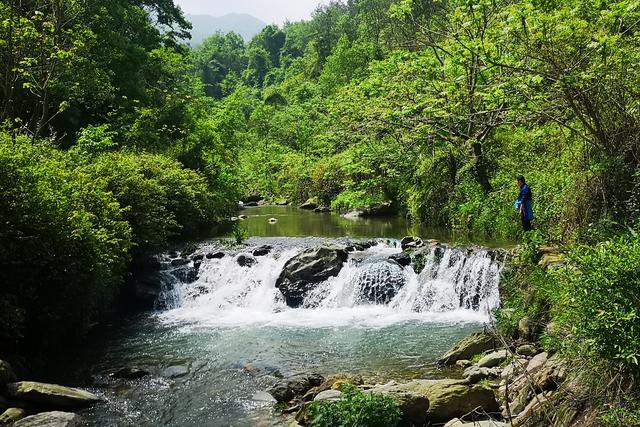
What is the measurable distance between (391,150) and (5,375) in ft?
54.2

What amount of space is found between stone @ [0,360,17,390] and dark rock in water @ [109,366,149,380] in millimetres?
1686

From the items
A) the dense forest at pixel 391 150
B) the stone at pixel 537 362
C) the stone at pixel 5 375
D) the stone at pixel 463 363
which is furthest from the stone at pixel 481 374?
the stone at pixel 5 375

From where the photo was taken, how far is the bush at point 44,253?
29.2ft

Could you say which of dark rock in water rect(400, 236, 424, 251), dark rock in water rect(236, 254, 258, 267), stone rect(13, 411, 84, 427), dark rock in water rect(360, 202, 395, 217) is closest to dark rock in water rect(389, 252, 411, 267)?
dark rock in water rect(400, 236, 424, 251)

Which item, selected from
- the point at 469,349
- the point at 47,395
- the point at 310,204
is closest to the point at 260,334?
the point at 469,349

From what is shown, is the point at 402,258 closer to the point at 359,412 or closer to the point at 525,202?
the point at 525,202

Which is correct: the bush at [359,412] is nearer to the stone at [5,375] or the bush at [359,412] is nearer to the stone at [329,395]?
the stone at [329,395]

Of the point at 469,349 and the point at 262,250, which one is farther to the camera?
the point at 262,250

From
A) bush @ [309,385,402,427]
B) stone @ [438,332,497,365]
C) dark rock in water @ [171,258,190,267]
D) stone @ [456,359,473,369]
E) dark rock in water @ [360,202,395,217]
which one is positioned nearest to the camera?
bush @ [309,385,402,427]

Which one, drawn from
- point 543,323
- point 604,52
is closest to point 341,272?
point 543,323

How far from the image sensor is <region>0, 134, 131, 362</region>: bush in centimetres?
889

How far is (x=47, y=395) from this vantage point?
25.5ft

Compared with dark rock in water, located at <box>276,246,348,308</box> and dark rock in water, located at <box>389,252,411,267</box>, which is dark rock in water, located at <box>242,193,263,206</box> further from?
dark rock in water, located at <box>389,252,411,267</box>

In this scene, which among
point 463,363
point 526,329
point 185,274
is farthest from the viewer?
point 185,274
